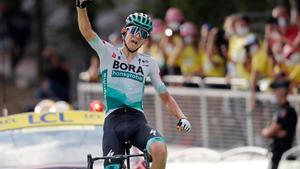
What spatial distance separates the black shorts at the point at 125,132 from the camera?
10109 mm

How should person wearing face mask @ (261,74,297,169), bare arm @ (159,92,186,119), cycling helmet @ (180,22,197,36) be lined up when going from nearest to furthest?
bare arm @ (159,92,186,119)
person wearing face mask @ (261,74,297,169)
cycling helmet @ (180,22,197,36)

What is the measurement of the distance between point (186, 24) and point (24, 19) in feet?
34.7

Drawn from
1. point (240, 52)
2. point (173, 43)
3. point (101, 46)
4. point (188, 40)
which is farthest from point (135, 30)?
point (173, 43)

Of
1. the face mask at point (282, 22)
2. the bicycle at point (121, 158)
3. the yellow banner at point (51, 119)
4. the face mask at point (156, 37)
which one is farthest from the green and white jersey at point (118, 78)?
the face mask at point (156, 37)

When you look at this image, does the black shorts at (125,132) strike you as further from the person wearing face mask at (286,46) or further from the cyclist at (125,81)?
the person wearing face mask at (286,46)

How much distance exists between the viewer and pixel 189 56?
1792 cm

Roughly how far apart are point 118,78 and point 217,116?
21.5ft

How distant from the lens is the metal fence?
16328 mm

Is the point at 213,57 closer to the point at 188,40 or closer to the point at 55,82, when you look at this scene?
the point at 188,40

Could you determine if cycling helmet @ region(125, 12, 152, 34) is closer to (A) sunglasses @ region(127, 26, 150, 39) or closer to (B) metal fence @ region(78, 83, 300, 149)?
(A) sunglasses @ region(127, 26, 150, 39)

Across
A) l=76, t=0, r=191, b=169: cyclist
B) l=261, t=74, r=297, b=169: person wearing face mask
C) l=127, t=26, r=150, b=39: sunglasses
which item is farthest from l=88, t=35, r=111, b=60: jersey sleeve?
l=261, t=74, r=297, b=169: person wearing face mask

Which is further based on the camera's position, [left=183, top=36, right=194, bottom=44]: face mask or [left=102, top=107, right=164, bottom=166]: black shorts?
[left=183, top=36, right=194, bottom=44]: face mask

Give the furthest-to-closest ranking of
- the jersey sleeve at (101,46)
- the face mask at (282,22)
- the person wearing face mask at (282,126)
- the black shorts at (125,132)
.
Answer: the face mask at (282,22)
the person wearing face mask at (282,126)
the jersey sleeve at (101,46)
the black shorts at (125,132)

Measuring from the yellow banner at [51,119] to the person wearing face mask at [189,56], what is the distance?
6217 mm
